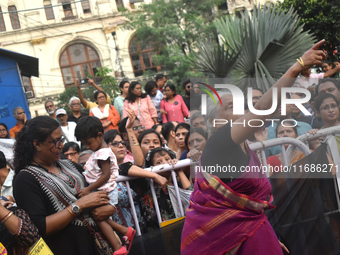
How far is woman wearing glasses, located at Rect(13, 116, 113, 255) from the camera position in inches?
119

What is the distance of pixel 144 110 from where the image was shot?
802 centimetres

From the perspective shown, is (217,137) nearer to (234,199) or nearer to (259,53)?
(234,199)

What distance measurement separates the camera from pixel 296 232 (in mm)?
4148

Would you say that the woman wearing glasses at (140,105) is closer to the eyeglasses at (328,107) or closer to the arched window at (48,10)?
the eyeglasses at (328,107)

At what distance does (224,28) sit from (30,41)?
32.9 metres

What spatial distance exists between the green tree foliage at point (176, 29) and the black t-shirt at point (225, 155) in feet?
73.9

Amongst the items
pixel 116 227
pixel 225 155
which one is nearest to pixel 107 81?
pixel 116 227

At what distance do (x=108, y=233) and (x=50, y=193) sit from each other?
530mm

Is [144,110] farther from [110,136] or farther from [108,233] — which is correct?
[108,233]

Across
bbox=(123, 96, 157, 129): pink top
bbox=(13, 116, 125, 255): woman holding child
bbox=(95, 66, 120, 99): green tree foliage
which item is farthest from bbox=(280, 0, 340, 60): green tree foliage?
bbox=(13, 116, 125, 255): woman holding child

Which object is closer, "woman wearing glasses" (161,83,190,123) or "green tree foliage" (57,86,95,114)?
"woman wearing glasses" (161,83,190,123)

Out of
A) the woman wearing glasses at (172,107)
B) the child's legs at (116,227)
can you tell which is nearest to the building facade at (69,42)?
the woman wearing glasses at (172,107)

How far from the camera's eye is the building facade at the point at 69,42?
38531 mm

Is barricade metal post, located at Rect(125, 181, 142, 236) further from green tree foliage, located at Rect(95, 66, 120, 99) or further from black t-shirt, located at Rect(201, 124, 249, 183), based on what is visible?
green tree foliage, located at Rect(95, 66, 120, 99)
